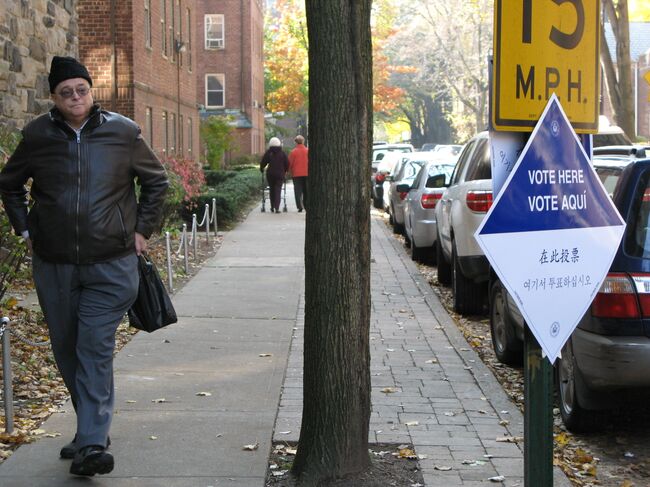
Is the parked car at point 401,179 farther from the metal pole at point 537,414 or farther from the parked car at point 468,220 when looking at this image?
the metal pole at point 537,414

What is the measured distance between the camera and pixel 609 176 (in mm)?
7195

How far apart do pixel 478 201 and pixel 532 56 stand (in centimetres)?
665

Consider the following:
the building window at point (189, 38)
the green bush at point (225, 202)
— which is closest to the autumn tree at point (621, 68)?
the green bush at point (225, 202)

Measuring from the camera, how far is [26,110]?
13.3m

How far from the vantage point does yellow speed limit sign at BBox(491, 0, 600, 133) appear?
389cm

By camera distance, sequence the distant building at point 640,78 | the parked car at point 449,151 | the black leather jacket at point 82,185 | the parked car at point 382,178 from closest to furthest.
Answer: the black leather jacket at point 82,185 → the parked car at point 449,151 → the parked car at point 382,178 → the distant building at point 640,78

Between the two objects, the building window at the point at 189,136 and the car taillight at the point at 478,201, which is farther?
the building window at the point at 189,136

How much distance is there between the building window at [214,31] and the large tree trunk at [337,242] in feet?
158

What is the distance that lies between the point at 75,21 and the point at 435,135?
7871cm

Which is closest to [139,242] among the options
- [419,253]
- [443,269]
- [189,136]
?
[443,269]

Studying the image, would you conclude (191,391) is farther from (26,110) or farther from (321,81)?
(26,110)

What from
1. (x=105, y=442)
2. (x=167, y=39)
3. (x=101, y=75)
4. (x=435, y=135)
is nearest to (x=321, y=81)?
(x=105, y=442)

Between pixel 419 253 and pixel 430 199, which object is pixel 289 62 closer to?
pixel 419 253

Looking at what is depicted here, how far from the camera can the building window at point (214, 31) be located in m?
52.3
